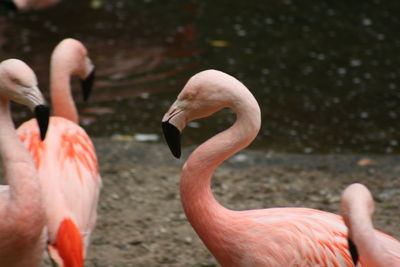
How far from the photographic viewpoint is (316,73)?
680 cm

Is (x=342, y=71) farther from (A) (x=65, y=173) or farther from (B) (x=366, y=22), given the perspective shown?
(A) (x=65, y=173)

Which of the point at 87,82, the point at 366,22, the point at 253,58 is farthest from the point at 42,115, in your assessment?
the point at 366,22

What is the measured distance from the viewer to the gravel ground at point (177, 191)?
13.2ft

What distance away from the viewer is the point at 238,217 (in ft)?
9.36

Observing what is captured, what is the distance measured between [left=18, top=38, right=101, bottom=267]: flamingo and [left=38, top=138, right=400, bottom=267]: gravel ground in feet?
1.89

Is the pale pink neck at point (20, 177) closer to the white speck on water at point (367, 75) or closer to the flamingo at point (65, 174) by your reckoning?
the flamingo at point (65, 174)

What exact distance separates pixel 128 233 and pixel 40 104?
146 cm

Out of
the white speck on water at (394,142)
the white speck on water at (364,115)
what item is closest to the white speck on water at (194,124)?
the white speck on water at (364,115)

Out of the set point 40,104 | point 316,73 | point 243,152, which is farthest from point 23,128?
point 316,73

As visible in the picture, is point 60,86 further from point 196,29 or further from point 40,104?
point 196,29

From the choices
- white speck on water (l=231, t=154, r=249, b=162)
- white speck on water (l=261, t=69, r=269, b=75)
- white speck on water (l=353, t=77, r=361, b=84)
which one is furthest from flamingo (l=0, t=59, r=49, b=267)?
white speck on water (l=353, t=77, r=361, b=84)

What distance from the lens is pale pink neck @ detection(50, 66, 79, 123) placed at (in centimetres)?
416

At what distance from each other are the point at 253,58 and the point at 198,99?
4.34 metres

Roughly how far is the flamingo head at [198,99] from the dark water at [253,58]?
2.47 m
